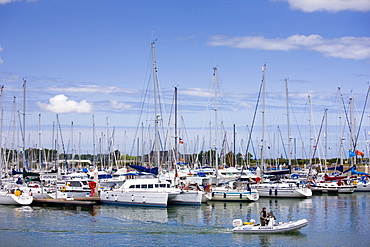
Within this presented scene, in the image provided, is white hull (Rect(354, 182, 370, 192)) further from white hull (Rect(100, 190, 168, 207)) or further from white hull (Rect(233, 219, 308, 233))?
white hull (Rect(233, 219, 308, 233))

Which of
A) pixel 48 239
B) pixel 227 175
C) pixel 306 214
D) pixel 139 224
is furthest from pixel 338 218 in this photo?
pixel 227 175

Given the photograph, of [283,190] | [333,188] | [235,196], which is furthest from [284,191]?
[333,188]

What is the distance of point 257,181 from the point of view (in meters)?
62.9

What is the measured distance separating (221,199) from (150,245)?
77.8ft

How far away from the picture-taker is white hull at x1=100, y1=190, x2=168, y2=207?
48.0m

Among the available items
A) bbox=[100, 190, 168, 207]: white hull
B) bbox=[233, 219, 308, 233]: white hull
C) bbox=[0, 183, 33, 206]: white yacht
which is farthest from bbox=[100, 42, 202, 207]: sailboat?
bbox=[233, 219, 308, 233]: white hull

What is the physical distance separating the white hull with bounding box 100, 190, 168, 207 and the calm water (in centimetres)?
82

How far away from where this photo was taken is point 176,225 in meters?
38.7

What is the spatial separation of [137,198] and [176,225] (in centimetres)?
1125

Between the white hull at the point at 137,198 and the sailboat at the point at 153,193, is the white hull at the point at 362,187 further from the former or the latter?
→ the white hull at the point at 137,198

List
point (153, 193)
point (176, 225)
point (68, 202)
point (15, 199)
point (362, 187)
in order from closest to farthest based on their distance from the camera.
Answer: point (176, 225)
point (153, 193)
point (68, 202)
point (15, 199)
point (362, 187)

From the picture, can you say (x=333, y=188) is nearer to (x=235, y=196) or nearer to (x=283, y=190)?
(x=283, y=190)

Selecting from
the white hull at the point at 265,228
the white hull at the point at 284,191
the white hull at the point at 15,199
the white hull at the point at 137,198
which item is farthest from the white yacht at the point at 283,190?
the white hull at the point at 15,199

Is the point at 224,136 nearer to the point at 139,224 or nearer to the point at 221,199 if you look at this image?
the point at 221,199
